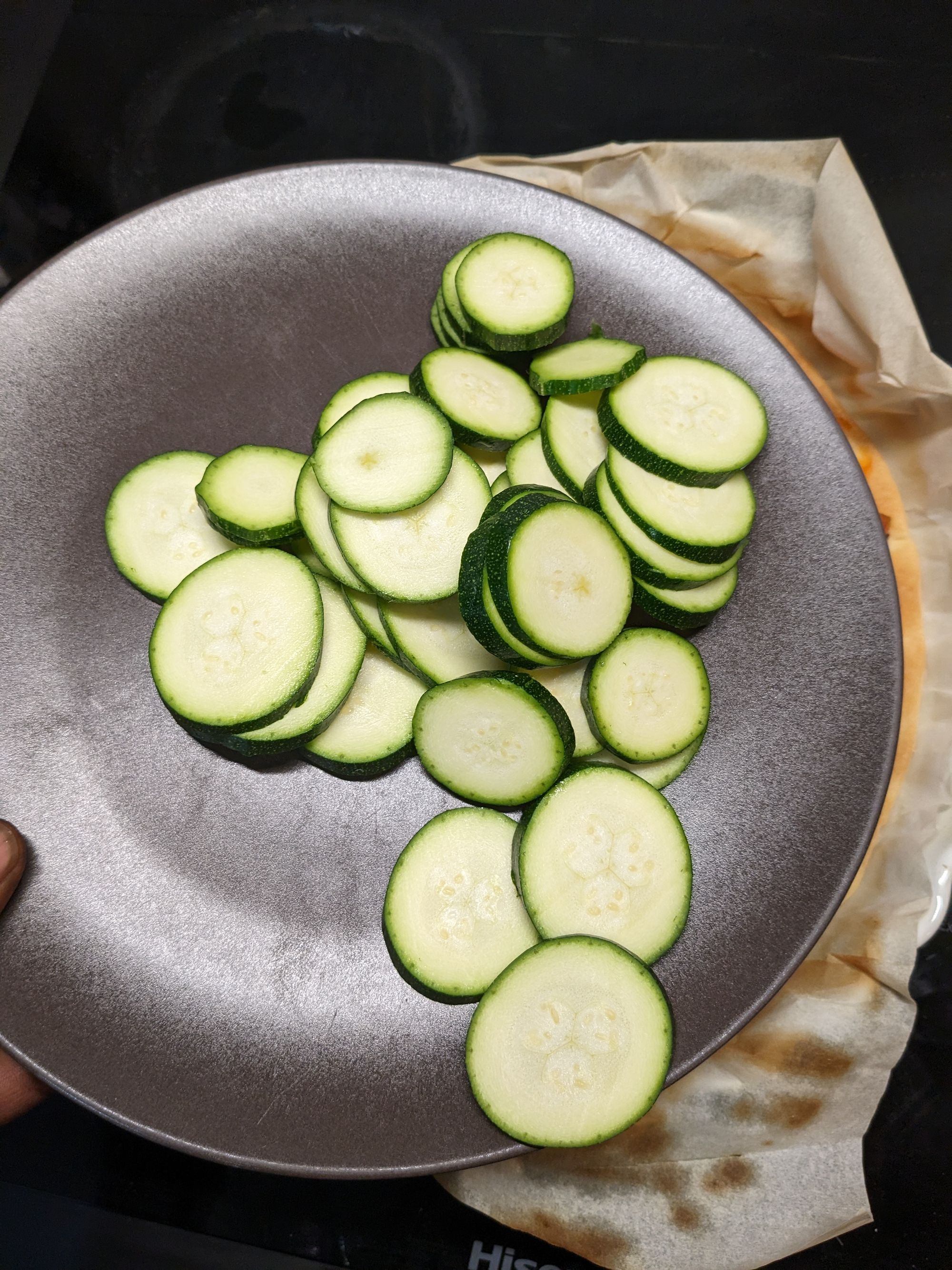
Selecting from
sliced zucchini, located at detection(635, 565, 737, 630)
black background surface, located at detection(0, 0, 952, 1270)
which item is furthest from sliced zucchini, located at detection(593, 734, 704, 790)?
black background surface, located at detection(0, 0, 952, 1270)

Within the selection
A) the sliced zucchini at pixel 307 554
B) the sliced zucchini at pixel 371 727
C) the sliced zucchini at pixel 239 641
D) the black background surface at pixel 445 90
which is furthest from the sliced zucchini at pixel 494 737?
the black background surface at pixel 445 90

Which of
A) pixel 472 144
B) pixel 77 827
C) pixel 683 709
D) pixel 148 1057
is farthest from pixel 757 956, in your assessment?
pixel 472 144

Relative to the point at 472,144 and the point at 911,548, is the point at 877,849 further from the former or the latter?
the point at 472,144

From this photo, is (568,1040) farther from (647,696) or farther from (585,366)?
(585,366)

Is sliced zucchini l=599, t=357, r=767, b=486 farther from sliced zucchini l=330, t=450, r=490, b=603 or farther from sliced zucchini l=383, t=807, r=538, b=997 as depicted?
sliced zucchini l=383, t=807, r=538, b=997

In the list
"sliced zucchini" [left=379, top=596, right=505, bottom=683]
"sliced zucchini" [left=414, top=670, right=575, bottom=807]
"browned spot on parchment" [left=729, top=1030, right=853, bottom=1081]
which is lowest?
"browned spot on parchment" [left=729, top=1030, right=853, bottom=1081]

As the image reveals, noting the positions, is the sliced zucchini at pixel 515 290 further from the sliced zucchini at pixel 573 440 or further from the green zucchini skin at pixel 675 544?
the green zucchini skin at pixel 675 544
